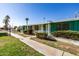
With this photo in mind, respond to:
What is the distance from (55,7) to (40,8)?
48 centimetres

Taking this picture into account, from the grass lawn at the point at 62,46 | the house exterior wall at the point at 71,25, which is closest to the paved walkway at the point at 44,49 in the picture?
the grass lawn at the point at 62,46

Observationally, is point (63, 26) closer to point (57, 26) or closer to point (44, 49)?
point (57, 26)

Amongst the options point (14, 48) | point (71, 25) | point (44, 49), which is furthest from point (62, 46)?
point (14, 48)

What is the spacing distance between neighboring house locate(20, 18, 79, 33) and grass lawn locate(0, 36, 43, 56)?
73cm

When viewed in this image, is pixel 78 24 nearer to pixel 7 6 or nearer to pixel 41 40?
pixel 41 40

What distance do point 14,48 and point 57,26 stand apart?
171 cm

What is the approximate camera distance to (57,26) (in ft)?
23.4

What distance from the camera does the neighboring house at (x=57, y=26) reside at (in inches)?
277

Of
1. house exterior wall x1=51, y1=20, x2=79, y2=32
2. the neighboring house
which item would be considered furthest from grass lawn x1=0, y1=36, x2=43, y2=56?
house exterior wall x1=51, y1=20, x2=79, y2=32

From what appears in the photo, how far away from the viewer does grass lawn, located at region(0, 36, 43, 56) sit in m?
6.25

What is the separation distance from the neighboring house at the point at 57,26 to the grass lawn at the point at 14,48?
729mm

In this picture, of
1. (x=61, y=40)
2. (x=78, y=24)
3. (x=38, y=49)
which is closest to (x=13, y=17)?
(x=38, y=49)

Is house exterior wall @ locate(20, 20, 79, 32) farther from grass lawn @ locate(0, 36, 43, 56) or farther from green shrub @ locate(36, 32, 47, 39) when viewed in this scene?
grass lawn @ locate(0, 36, 43, 56)

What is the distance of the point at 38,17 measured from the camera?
6.72m
